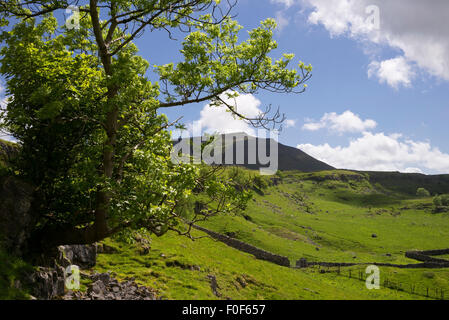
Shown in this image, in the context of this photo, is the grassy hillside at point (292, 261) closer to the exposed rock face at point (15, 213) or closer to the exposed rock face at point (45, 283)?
the exposed rock face at point (45, 283)

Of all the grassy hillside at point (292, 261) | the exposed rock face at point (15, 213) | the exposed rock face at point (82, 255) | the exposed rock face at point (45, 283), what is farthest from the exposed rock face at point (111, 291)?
the exposed rock face at point (15, 213)

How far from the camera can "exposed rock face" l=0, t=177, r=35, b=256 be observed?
597 inches

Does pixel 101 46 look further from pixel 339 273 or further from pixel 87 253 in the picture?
pixel 339 273

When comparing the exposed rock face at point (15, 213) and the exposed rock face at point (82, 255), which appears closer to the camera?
the exposed rock face at point (15, 213)

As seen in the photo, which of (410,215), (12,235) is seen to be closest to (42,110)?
(12,235)

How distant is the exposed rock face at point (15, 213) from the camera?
1516 centimetres

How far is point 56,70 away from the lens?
13664mm

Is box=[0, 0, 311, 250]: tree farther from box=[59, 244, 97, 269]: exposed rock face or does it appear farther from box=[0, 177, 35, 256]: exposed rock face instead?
box=[59, 244, 97, 269]: exposed rock face

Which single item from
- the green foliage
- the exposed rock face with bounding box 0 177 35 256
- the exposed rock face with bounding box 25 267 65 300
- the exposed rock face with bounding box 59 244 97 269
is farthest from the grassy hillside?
the green foliage

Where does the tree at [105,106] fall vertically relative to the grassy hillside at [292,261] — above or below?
above

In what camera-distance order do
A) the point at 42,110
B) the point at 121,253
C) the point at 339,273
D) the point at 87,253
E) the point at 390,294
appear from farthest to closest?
the point at 339,273
the point at 390,294
the point at 121,253
the point at 87,253
the point at 42,110

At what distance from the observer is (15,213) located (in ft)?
50.6

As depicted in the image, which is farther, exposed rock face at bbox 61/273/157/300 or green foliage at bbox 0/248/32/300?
exposed rock face at bbox 61/273/157/300
